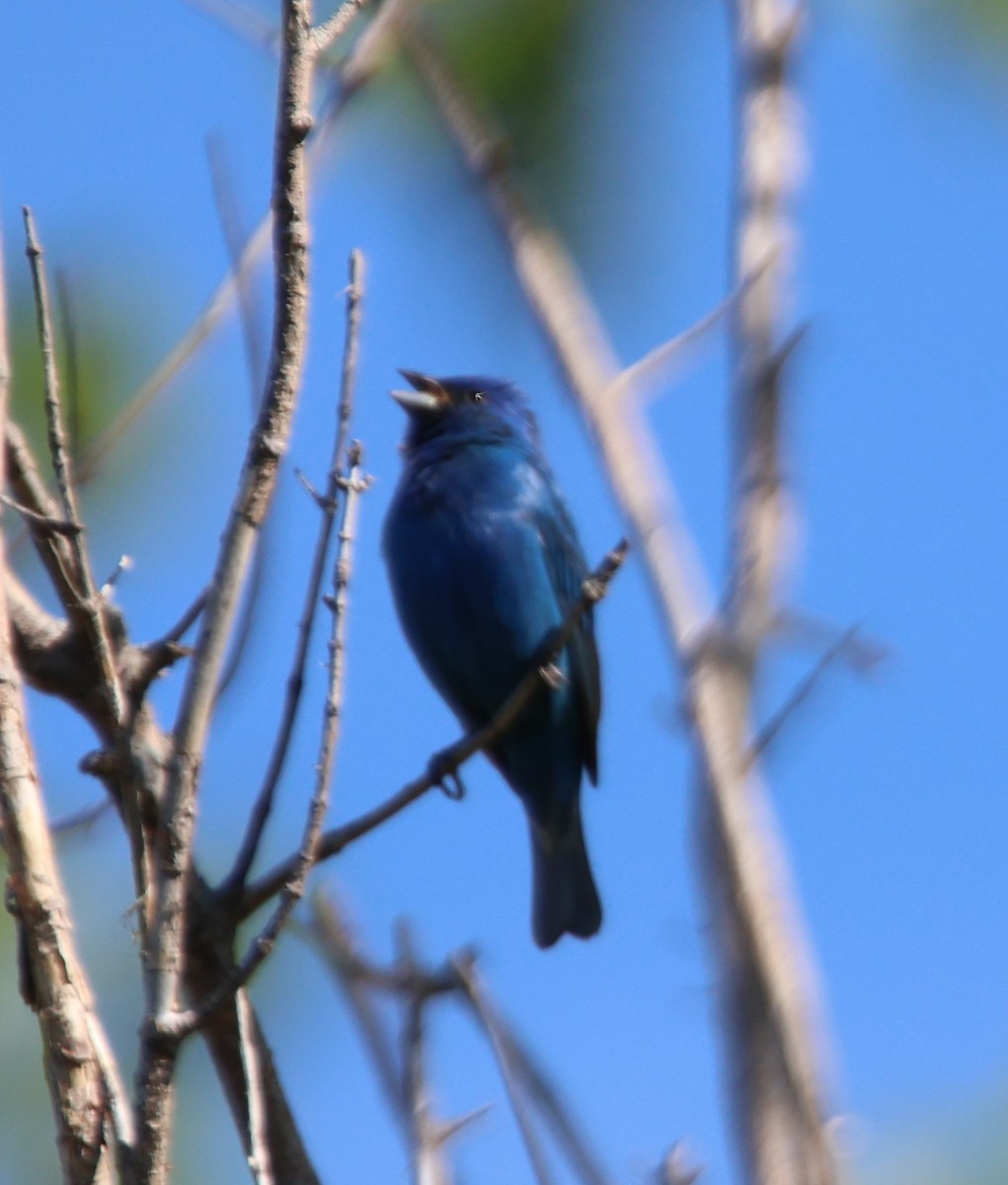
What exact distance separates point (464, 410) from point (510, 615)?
974 millimetres

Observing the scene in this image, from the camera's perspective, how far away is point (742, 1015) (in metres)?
1.61

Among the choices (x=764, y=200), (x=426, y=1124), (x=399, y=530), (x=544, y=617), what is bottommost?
(x=426, y=1124)

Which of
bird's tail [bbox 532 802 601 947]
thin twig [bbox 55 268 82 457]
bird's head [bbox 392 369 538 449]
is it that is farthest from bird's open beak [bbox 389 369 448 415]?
thin twig [bbox 55 268 82 457]

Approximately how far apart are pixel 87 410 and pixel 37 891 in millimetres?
1592

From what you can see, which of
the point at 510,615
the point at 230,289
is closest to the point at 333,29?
the point at 230,289

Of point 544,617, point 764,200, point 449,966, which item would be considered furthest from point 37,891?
point 544,617

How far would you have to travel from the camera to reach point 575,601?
5617 millimetres

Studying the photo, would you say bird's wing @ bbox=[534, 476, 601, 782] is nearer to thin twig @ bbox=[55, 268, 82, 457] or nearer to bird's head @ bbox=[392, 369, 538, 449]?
bird's head @ bbox=[392, 369, 538, 449]

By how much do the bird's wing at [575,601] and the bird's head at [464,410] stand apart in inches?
16.9

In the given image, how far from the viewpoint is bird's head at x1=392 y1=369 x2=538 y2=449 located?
604 cm

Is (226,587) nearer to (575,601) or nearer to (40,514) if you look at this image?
(40,514)

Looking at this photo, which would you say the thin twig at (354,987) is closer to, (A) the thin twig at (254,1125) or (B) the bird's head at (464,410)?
(A) the thin twig at (254,1125)

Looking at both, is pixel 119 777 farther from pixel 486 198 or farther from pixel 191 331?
pixel 486 198

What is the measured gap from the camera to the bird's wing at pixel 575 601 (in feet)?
18.5
